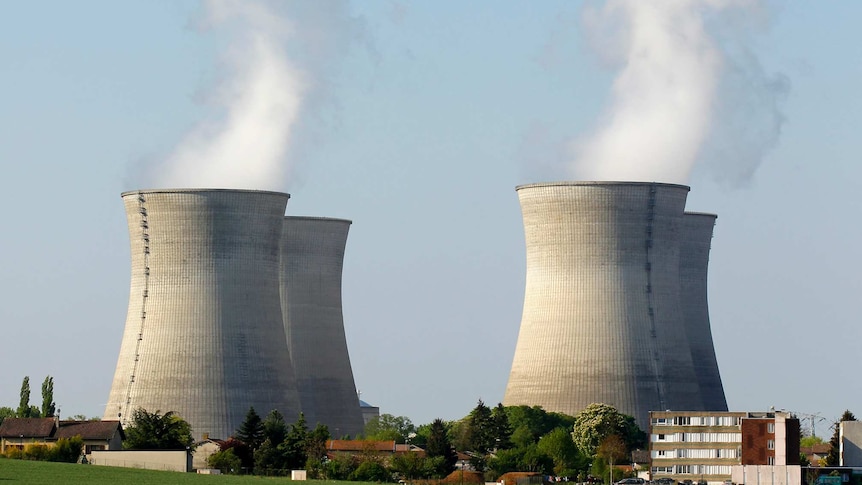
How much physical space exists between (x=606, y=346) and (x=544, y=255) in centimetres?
311

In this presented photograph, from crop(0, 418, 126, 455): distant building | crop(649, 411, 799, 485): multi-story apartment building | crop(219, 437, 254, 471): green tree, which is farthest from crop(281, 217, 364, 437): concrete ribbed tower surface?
crop(649, 411, 799, 485): multi-story apartment building

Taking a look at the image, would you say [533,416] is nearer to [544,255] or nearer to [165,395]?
[544,255]

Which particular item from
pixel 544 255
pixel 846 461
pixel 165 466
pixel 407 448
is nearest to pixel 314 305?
pixel 407 448

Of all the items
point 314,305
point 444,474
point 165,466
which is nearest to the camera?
point 165,466

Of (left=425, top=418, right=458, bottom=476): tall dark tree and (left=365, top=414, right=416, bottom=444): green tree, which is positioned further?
(left=365, top=414, right=416, bottom=444): green tree

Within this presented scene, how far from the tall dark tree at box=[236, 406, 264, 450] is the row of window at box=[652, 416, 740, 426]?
10781mm

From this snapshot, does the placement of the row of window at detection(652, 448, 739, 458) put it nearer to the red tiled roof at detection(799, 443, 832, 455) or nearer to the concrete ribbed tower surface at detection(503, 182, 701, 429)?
the concrete ribbed tower surface at detection(503, 182, 701, 429)

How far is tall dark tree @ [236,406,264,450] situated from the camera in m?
57.9

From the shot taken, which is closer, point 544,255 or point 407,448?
point 544,255

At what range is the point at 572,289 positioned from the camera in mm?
59594

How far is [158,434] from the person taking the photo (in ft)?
187

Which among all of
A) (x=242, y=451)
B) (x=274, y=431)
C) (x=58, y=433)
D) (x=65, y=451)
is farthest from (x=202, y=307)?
(x=65, y=451)

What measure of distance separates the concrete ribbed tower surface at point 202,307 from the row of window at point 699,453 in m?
11.0

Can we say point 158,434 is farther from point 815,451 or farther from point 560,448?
point 815,451
